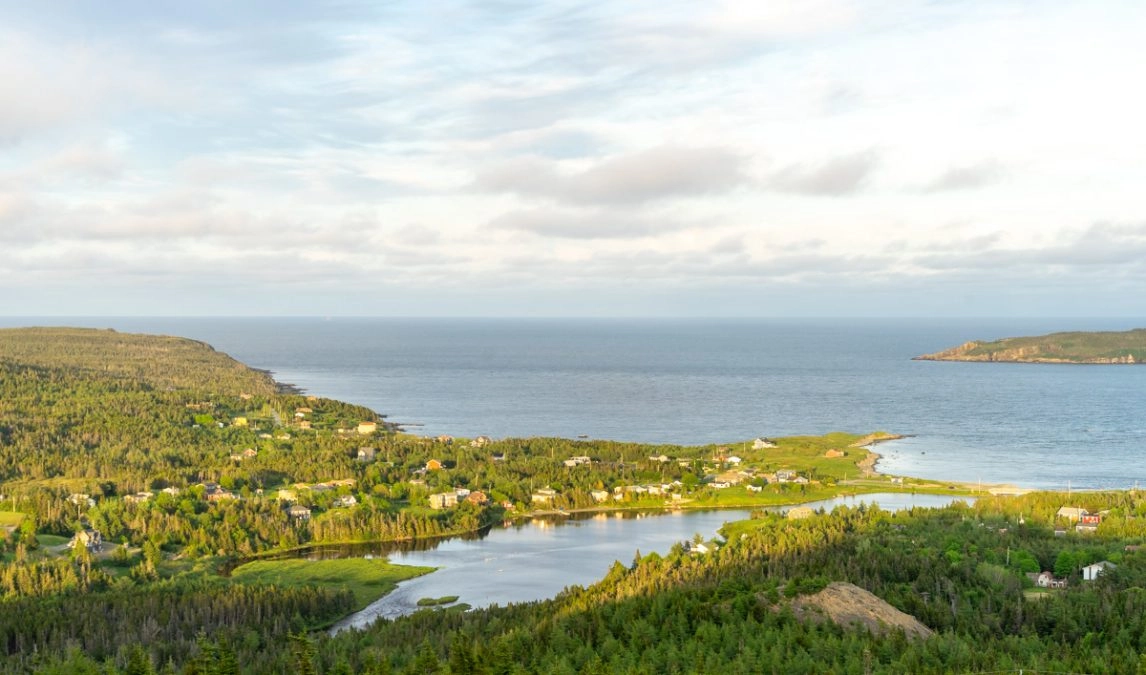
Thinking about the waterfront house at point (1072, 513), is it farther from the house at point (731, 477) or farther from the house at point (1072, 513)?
the house at point (731, 477)

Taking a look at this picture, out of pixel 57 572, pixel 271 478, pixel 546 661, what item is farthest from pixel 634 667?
pixel 271 478

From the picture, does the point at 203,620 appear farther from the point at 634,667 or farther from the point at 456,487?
the point at 456,487

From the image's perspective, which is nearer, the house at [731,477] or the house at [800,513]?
the house at [800,513]

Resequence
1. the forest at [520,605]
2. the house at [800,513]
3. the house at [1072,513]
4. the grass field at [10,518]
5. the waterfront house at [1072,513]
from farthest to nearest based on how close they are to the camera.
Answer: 1. the house at [800,513]
2. the grass field at [10,518]
3. the house at [1072,513]
4. the waterfront house at [1072,513]
5. the forest at [520,605]

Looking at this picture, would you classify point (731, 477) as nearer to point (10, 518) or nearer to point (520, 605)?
point (520, 605)

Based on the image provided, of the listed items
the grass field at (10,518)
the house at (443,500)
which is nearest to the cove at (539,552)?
the house at (443,500)

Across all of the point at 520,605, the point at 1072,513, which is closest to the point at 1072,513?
the point at 1072,513
